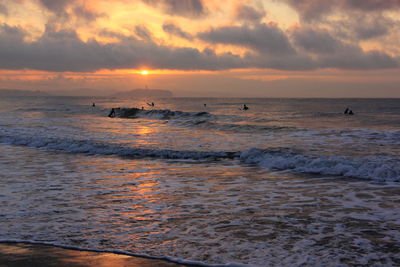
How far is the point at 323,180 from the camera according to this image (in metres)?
13.0

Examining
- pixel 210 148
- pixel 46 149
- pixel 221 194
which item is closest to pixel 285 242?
pixel 221 194

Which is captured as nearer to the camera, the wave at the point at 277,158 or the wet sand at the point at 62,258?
the wet sand at the point at 62,258

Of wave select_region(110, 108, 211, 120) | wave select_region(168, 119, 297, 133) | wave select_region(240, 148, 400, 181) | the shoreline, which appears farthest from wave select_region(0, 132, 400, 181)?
wave select_region(110, 108, 211, 120)

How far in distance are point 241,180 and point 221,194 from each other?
245 centimetres

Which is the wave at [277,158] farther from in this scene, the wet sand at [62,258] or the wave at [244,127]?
the wave at [244,127]

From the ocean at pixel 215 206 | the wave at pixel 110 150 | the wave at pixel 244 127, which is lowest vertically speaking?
the wave at pixel 110 150

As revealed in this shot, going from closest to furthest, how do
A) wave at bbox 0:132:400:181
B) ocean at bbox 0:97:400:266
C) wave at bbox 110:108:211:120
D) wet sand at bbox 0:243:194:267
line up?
1. wet sand at bbox 0:243:194:267
2. ocean at bbox 0:97:400:266
3. wave at bbox 0:132:400:181
4. wave at bbox 110:108:211:120

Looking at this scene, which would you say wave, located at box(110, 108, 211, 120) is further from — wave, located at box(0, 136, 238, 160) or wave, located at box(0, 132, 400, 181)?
wave, located at box(0, 132, 400, 181)

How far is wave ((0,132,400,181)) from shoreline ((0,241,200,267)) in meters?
10.0

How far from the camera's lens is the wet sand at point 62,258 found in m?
5.59

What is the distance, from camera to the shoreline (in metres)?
5.60

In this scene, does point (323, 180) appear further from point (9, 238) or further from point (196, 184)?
point (9, 238)

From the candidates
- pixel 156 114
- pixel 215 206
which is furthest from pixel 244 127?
pixel 156 114

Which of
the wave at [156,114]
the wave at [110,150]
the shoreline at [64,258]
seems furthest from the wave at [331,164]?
the wave at [156,114]
